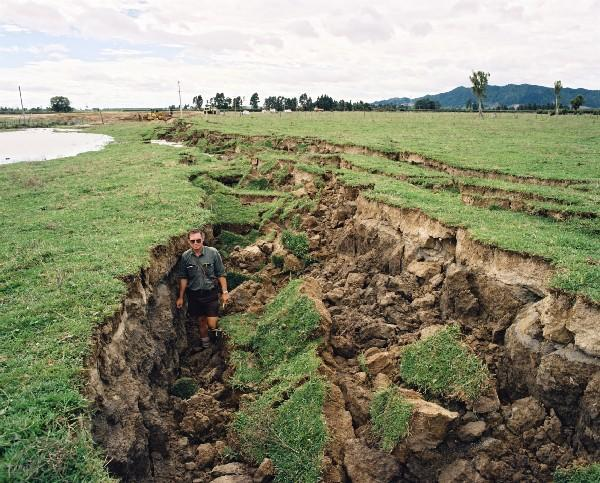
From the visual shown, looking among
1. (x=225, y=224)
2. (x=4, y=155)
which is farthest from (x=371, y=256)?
(x=4, y=155)

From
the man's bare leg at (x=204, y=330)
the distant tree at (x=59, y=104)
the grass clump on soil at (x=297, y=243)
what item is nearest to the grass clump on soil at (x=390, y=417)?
the man's bare leg at (x=204, y=330)

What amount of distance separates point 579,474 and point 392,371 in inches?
110

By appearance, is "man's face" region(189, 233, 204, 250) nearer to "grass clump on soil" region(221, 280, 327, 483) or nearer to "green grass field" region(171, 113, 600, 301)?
"grass clump on soil" region(221, 280, 327, 483)

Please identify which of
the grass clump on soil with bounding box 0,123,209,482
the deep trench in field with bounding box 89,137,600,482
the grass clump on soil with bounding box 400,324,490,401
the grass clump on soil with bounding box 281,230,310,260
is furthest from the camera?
the grass clump on soil with bounding box 281,230,310,260

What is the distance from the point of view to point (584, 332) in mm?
6344

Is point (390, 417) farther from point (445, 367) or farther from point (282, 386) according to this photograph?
point (282, 386)

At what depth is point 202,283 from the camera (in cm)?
988

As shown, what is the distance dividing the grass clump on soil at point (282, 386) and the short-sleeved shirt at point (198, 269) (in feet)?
3.06

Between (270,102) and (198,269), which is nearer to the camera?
(198,269)

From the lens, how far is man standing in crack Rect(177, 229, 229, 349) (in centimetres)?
982

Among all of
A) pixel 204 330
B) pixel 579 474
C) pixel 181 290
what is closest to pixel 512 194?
pixel 579 474

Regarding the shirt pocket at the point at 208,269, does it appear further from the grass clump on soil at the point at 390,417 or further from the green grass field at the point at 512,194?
the green grass field at the point at 512,194

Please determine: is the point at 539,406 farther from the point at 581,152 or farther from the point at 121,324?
the point at 581,152

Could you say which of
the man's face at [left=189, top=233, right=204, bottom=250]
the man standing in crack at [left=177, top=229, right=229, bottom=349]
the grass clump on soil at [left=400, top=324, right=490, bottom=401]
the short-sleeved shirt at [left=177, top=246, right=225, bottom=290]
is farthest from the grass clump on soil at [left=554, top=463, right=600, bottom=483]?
the man's face at [left=189, top=233, right=204, bottom=250]
